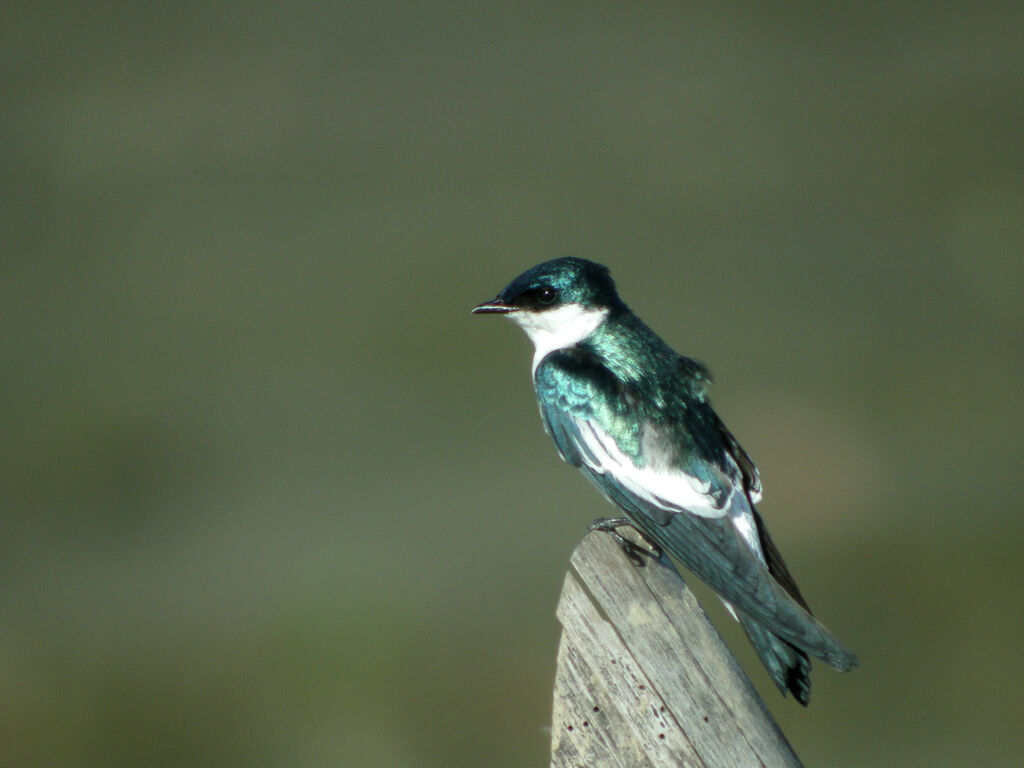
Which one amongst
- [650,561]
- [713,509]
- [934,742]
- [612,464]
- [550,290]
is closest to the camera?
[650,561]

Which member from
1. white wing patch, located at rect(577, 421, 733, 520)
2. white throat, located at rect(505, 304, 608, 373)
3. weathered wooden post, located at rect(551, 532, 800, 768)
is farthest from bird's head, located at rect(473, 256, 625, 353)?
weathered wooden post, located at rect(551, 532, 800, 768)

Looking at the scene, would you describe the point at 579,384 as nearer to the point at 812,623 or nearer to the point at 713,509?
the point at 713,509

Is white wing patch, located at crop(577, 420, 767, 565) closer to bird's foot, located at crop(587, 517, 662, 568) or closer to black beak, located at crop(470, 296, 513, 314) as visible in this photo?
bird's foot, located at crop(587, 517, 662, 568)

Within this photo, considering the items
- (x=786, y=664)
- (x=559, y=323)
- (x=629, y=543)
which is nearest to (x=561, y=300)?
(x=559, y=323)

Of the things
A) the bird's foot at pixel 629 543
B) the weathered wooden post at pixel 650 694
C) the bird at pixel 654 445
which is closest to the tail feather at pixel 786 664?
the bird at pixel 654 445

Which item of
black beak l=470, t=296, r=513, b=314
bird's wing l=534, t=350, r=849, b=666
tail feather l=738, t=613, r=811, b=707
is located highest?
black beak l=470, t=296, r=513, b=314

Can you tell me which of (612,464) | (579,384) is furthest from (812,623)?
(579,384)

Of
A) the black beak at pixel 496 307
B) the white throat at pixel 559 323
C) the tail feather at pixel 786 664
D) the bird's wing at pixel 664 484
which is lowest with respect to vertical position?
the tail feather at pixel 786 664

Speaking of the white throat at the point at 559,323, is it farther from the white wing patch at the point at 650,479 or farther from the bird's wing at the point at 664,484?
the white wing patch at the point at 650,479
